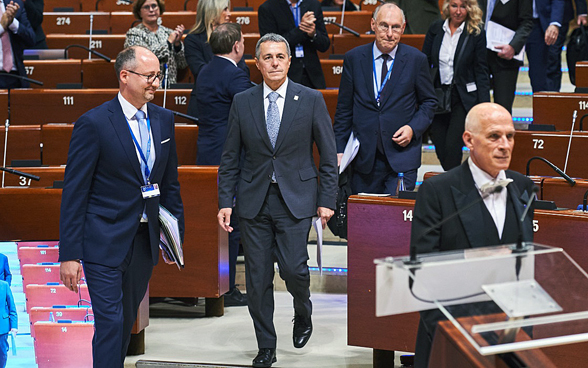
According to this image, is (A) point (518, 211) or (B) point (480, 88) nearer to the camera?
(A) point (518, 211)

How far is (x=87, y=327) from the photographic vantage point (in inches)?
137

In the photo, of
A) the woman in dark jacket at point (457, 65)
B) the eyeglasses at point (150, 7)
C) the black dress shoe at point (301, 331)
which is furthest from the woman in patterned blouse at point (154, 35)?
the black dress shoe at point (301, 331)

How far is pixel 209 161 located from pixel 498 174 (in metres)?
2.43

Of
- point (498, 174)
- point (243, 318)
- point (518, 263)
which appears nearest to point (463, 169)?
point (498, 174)

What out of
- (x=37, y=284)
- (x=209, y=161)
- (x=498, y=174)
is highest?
(x=498, y=174)

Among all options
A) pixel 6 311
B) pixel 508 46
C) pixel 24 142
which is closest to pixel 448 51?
pixel 508 46

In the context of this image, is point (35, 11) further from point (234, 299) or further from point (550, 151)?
point (550, 151)

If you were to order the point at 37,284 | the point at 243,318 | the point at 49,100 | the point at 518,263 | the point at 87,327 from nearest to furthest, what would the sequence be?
the point at 518,263 → the point at 87,327 → the point at 37,284 → the point at 243,318 → the point at 49,100

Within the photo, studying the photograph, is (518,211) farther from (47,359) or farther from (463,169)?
(47,359)

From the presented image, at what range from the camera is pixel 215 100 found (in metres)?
4.38

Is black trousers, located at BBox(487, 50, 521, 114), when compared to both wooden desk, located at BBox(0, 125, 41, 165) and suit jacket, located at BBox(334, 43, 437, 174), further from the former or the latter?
wooden desk, located at BBox(0, 125, 41, 165)

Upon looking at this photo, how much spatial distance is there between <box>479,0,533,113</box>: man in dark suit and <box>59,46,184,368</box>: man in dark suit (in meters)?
2.74

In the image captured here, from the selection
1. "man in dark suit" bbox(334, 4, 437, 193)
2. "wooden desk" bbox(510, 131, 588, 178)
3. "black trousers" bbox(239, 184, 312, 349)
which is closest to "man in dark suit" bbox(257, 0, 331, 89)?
"man in dark suit" bbox(334, 4, 437, 193)

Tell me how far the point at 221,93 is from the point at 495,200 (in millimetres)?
2302
